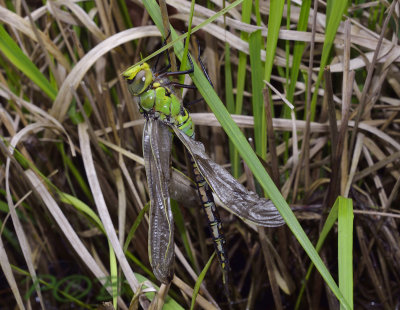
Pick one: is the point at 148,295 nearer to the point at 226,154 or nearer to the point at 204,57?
the point at 226,154

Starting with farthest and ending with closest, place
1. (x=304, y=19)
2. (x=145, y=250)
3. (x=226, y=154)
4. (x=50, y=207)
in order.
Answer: (x=226, y=154)
(x=145, y=250)
(x=50, y=207)
(x=304, y=19)

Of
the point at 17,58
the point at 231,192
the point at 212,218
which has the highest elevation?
the point at 17,58

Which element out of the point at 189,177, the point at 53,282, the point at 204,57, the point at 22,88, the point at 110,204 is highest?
the point at 204,57

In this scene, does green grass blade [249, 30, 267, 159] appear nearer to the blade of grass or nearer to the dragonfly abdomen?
the dragonfly abdomen

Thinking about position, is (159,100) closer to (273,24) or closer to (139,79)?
(139,79)

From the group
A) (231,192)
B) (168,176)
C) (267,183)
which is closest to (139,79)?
(168,176)

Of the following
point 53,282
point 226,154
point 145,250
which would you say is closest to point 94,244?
point 53,282
